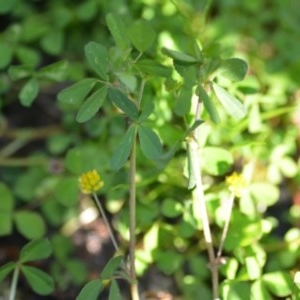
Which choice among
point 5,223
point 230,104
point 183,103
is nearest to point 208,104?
point 230,104

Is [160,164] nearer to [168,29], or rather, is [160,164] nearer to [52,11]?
[168,29]

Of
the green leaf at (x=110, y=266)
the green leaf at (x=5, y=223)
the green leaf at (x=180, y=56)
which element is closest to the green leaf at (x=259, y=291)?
the green leaf at (x=110, y=266)

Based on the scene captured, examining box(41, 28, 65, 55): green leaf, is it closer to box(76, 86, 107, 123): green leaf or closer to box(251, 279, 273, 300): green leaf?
box(76, 86, 107, 123): green leaf

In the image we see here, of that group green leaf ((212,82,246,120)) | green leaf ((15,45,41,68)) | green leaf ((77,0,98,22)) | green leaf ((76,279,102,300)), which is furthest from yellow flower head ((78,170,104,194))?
green leaf ((77,0,98,22))

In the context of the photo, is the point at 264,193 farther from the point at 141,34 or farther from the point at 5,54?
the point at 5,54

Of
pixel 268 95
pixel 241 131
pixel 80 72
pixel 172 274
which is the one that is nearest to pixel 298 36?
pixel 268 95

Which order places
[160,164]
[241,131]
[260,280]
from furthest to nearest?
[241,131], [260,280], [160,164]

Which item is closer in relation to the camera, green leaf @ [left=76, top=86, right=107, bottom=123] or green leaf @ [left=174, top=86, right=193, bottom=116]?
green leaf @ [left=76, top=86, right=107, bottom=123]
